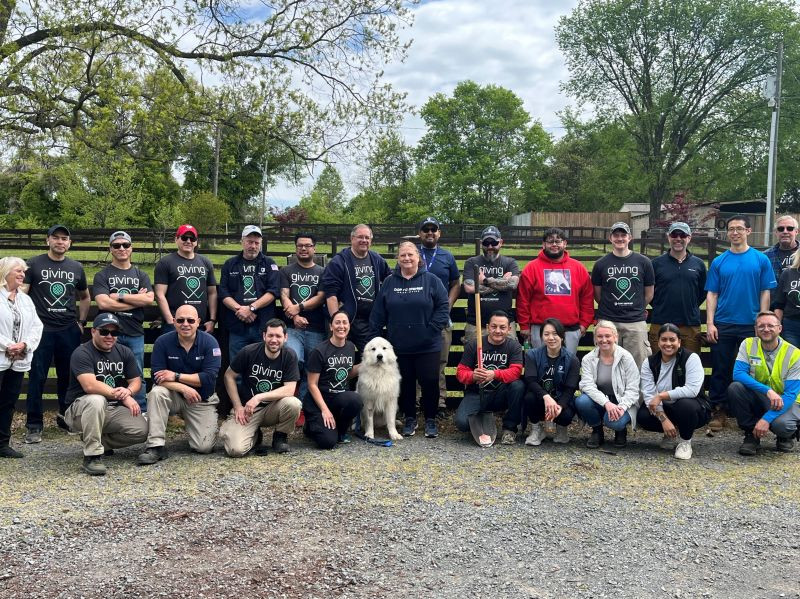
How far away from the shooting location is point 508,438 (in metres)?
6.80

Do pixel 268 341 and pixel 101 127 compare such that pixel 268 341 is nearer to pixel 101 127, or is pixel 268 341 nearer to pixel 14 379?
pixel 14 379

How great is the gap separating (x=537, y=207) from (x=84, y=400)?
5364cm

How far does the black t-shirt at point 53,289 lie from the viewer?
6.64 meters

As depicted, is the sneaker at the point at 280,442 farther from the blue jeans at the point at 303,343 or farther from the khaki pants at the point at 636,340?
the khaki pants at the point at 636,340

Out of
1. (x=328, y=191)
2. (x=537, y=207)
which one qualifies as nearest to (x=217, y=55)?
(x=537, y=207)

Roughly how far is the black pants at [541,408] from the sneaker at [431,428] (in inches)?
38.0

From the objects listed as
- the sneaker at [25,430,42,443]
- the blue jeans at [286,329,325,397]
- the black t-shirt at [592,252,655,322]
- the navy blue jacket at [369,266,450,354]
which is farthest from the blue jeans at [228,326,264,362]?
the black t-shirt at [592,252,655,322]

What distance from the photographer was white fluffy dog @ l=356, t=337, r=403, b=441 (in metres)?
6.70

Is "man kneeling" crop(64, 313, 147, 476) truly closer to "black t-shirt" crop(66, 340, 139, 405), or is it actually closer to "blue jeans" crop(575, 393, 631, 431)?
"black t-shirt" crop(66, 340, 139, 405)

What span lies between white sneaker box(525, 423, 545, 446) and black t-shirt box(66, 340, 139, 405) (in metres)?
3.72

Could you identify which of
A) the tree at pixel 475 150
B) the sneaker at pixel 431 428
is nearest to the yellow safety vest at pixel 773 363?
the sneaker at pixel 431 428

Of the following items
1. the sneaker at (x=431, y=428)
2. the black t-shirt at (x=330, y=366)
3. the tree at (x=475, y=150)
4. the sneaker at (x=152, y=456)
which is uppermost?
the tree at (x=475, y=150)

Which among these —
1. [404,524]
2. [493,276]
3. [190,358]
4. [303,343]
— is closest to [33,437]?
[190,358]

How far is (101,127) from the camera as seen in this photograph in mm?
10266
